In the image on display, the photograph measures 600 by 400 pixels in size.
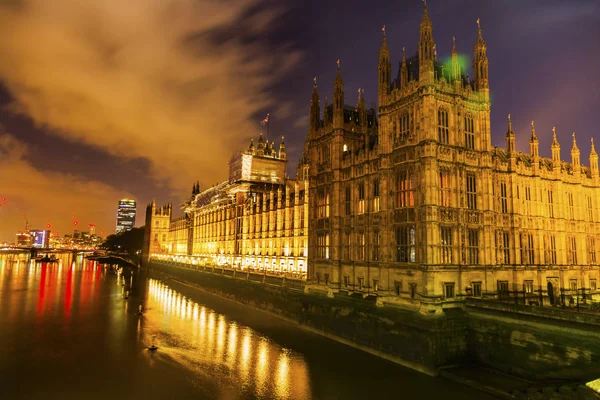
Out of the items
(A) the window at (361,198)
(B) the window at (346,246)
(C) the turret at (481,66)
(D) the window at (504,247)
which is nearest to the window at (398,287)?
(B) the window at (346,246)

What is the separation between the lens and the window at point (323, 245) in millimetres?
50750

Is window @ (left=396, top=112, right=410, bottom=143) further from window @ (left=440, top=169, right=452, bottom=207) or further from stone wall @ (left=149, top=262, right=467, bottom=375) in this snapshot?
stone wall @ (left=149, top=262, right=467, bottom=375)

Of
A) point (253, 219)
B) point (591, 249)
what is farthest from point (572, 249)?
point (253, 219)

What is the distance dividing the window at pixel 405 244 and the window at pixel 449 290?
3687 mm

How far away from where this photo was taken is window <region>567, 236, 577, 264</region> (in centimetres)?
4712

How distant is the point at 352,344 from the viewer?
134 feet

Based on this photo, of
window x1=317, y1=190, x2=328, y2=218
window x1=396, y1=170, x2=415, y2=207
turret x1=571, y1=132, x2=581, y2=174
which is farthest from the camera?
window x1=317, y1=190, x2=328, y2=218

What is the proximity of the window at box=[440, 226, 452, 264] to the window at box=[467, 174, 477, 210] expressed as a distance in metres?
4.25

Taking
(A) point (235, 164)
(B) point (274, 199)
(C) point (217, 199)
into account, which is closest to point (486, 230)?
(B) point (274, 199)

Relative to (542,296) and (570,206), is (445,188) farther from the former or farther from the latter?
(570,206)

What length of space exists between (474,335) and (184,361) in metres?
27.5

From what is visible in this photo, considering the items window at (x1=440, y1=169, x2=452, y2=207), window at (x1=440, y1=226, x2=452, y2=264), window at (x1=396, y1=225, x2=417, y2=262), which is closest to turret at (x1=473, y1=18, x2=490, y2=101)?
window at (x1=440, y1=169, x2=452, y2=207)

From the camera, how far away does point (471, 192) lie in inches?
1539

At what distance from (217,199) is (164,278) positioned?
107 feet
